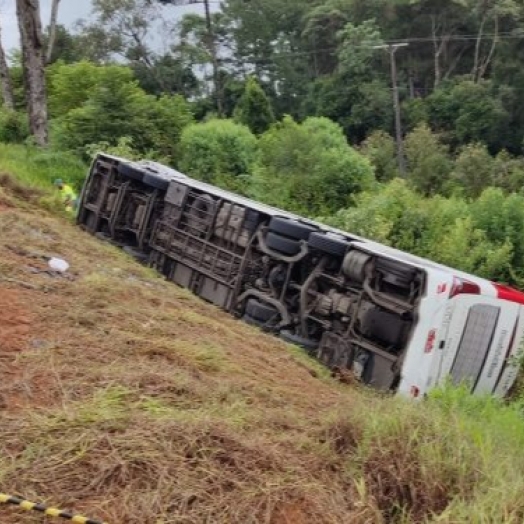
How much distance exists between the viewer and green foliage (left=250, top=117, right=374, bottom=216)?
1894cm

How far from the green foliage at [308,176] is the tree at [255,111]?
56.4 feet

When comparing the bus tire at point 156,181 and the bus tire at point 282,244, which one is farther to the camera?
the bus tire at point 156,181

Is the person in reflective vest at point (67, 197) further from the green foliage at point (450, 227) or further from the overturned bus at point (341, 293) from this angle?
the green foliage at point (450, 227)

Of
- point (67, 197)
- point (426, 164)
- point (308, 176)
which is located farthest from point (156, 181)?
point (426, 164)

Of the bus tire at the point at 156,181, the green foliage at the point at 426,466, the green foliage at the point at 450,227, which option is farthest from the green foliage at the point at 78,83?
the green foliage at the point at 426,466

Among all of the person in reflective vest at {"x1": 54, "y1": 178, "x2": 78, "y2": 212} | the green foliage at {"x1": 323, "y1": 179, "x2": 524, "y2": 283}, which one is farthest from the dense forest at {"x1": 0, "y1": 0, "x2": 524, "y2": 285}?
the person in reflective vest at {"x1": 54, "y1": 178, "x2": 78, "y2": 212}

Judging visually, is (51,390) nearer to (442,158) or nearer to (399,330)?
(399,330)

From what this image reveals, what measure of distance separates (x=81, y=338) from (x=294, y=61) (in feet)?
161

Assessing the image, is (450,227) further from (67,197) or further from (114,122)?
(114,122)

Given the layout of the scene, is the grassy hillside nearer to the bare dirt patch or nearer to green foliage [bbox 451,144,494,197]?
the bare dirt patch

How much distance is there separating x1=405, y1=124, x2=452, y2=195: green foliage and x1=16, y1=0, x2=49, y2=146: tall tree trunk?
58.0 feet

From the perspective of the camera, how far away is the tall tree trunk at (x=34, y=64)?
63.7 ft

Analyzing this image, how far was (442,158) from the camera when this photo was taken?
35.8 m

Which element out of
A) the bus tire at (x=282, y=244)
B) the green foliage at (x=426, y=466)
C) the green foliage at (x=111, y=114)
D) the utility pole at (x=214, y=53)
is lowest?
the green foliage at (x=426, y=466)
